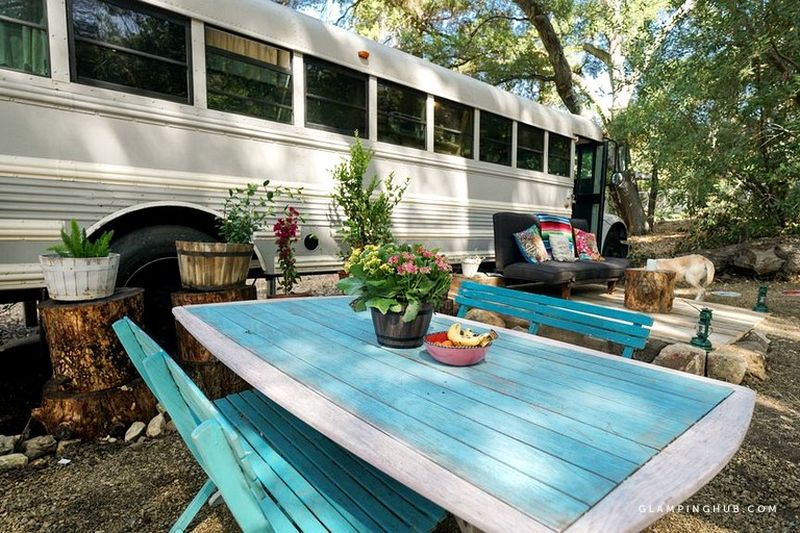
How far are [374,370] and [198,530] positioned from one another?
98 centimetres

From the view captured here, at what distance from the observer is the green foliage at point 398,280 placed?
1.46m

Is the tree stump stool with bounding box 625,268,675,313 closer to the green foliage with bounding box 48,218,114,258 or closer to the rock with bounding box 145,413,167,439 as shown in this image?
the rock with bounding box 145,413,167,439

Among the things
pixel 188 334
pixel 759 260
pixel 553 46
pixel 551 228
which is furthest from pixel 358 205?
pixel 553 46

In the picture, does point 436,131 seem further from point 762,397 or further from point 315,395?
point 315,395

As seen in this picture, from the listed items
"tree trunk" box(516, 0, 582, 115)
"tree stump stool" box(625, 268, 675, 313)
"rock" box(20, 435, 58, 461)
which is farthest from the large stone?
"tree trunk" box(516, 0, 582, 115)

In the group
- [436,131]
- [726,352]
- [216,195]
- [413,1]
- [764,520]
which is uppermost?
[413,1]

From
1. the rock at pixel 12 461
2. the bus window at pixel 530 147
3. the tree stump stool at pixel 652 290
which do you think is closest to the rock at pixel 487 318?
the tree stump stool at pixel 652 290

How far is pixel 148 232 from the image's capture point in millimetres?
2930

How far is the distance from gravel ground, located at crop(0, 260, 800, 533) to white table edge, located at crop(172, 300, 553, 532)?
2.74 feet

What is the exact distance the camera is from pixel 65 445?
7.09ft

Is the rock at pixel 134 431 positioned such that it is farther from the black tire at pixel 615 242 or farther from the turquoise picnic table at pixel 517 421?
the black tire at pixel 615 242

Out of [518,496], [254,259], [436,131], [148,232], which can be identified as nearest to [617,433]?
[518,496]

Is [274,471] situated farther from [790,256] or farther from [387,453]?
[790,256]

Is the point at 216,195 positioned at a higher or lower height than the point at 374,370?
higher
